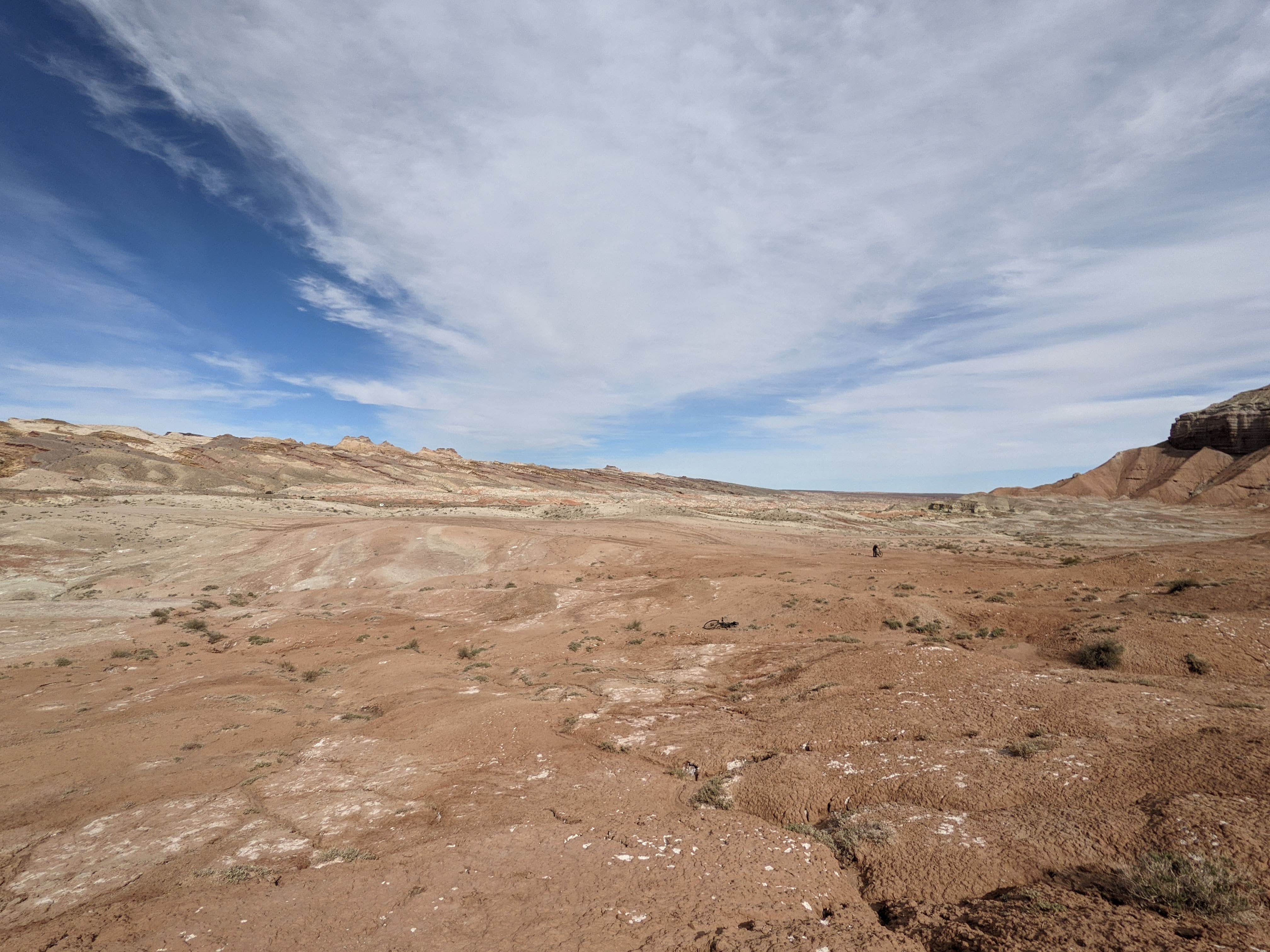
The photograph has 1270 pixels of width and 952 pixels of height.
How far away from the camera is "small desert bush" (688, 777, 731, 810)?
27.3 feet

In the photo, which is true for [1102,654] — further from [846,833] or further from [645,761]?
[645,761]

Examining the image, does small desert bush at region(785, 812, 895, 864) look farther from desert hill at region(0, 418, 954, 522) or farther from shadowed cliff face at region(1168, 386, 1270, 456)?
shadowed cliff face at region(1168, 386, 1270, 456)

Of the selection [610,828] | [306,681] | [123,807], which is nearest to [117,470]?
[306,681]

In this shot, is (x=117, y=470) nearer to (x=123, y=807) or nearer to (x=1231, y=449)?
(x=123, y=807)

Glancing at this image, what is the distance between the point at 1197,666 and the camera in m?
11.5

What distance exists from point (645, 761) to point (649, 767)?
35 centimetres

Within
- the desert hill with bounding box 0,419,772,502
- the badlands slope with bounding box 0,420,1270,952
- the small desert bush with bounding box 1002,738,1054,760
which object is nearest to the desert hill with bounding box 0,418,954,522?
the desert hill with bounding box 0,419,772,502

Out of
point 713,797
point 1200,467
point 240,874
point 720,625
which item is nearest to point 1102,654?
point 713,797

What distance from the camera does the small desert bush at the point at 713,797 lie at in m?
8.33

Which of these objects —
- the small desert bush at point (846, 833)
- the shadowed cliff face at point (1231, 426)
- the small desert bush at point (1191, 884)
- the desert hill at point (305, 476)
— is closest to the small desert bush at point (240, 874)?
the small desert bush at point (846, 833)

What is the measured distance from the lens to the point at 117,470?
6975 centimetres

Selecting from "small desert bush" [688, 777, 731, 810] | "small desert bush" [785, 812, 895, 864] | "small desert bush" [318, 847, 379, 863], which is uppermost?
"small desert bush" [785, 812, 895, 864]

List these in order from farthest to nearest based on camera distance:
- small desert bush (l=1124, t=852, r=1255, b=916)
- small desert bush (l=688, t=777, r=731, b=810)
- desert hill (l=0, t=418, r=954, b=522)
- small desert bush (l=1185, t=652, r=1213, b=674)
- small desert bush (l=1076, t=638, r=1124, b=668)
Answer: desert hill (l=0, t=418, r=954, b=522)
small desert bush (l=1076, t=638, r=1124, b=668)
small desert bush (l=1185, t=652, r=1213, b=674)
small desert bush (l=688, t=777, r=731, b=810)
small desert bush (l=1124, t=852, r=1255, b=916)

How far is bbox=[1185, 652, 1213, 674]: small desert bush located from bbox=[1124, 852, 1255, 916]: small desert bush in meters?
8.62
